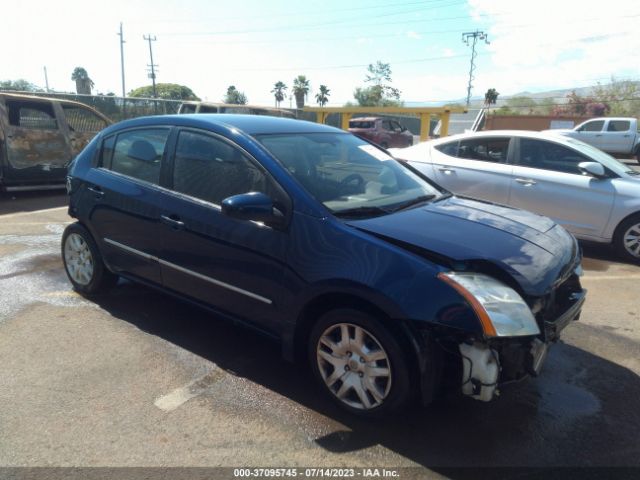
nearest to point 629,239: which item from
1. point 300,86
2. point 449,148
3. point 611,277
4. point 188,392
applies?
point 611,277

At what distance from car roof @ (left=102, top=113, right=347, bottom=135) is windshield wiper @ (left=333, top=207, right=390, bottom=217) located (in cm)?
89

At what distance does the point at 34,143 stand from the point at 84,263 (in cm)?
598

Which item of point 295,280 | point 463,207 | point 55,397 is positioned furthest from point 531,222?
point 55,397

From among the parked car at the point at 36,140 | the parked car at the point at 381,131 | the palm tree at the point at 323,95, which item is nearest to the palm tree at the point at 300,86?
the palm tree at the point at 323,95

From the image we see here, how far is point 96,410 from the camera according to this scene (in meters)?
2.89

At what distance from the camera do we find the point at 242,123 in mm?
3578

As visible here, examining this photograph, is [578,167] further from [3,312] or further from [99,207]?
[3,312]

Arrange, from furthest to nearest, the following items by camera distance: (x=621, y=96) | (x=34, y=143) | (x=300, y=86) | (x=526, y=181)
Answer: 1. (x=300, y=86)
2. (x=621, y=96)
3. (x=34, y=143)
4. (x=526, y=181)

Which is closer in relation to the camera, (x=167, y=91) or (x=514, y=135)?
(x=514, y=135)

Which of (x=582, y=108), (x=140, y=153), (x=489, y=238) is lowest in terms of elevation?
(x=489, y=238)

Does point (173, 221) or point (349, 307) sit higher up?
point (173, 221)

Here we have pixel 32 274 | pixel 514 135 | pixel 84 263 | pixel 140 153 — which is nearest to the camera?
pixel 140 153

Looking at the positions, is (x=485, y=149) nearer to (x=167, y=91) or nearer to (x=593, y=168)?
(x=593, y=168)

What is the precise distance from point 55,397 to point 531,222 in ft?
10.5
